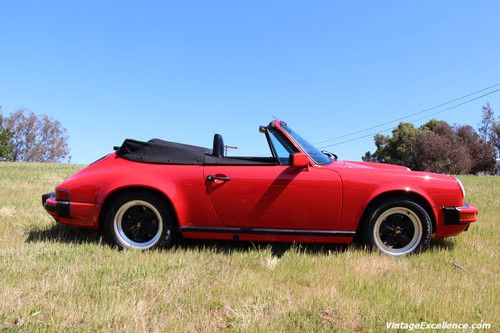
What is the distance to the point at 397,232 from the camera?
455cm

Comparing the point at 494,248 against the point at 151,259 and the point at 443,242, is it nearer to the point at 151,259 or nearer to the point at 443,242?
the point at 443,242

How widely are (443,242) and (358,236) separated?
129 centimetres

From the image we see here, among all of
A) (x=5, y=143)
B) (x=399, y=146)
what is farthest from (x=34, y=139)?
(x=399, y=146)

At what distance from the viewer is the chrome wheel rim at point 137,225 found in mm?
4633

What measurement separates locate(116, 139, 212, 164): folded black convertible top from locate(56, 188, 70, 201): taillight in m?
0.70

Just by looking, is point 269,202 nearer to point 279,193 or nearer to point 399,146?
point 279,193

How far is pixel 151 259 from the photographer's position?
4.13 m

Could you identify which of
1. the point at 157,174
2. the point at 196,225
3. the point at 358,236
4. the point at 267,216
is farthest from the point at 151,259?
the point at 358,236

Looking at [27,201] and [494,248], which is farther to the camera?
[27,201]

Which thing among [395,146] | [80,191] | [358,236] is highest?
[395,146]

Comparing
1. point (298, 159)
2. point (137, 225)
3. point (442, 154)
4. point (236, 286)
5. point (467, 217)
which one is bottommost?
point (236, 286)

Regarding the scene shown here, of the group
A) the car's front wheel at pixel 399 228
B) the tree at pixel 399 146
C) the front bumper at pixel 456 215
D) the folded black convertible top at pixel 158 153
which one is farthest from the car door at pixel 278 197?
the tree at pixel 399 146

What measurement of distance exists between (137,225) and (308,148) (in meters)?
2.05

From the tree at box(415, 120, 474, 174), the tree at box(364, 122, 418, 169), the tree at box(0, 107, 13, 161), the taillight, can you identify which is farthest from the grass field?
the tree at box(0, 107, 13, 161)
